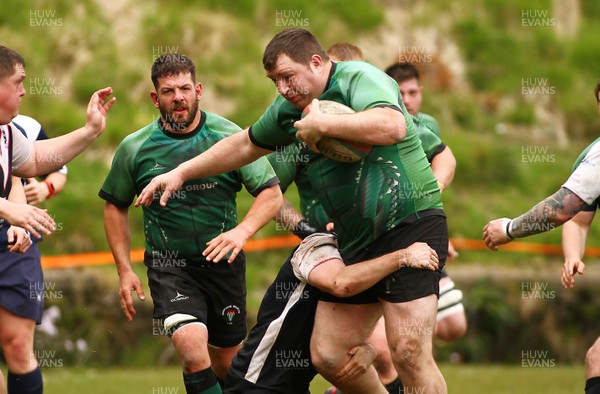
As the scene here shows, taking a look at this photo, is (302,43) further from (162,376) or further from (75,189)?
(75,189)

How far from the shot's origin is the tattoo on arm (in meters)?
5.88

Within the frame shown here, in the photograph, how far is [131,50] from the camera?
14500 millimetres

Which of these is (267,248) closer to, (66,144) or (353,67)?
(66,144)

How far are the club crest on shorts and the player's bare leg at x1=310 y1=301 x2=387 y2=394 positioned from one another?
1.20 m

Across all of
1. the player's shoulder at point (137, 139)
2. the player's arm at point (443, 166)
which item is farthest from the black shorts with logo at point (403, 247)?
the player's arm at point (443, 166)

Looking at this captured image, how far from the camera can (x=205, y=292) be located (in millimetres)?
7016

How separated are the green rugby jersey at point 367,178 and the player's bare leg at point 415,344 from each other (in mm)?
443

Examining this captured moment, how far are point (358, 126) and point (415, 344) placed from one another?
3.92ft

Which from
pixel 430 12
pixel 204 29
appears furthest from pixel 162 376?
pixel 430 12

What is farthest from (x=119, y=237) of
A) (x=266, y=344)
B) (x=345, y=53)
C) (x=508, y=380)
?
(x=508, y=380)

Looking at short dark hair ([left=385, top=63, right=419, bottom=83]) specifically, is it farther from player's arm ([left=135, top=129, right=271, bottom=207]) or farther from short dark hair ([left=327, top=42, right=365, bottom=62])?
player's arm ([left=135, top=129, right=271, bottom=207])

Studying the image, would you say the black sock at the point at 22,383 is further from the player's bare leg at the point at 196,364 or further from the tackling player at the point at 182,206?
the player's bare leg at the point at 196,364

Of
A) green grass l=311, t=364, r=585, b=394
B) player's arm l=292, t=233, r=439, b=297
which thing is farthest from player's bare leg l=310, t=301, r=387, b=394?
green grass l=311, t=364, r=585, b=394

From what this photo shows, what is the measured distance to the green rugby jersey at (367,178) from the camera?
5.62m
